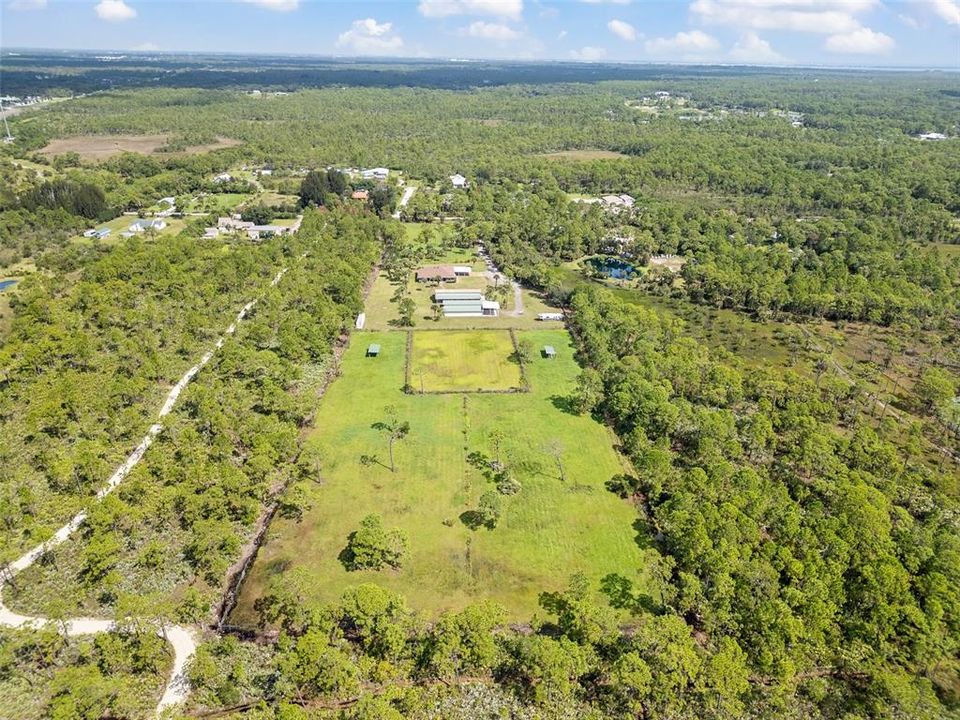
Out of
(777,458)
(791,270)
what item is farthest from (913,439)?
(791,270)

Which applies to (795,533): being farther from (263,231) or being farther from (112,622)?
(263,231)

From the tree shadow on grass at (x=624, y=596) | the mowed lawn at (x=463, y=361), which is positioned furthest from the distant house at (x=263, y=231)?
the tree shadow on grass at (x=624, y=596)

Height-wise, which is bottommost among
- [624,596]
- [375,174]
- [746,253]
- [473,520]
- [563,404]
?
[624,596]

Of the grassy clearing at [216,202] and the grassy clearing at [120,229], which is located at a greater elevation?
the grassy clearing at [216,202]

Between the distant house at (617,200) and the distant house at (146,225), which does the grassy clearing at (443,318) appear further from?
the distant house at (617,200)

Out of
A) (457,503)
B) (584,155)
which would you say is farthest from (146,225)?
(584,155)
